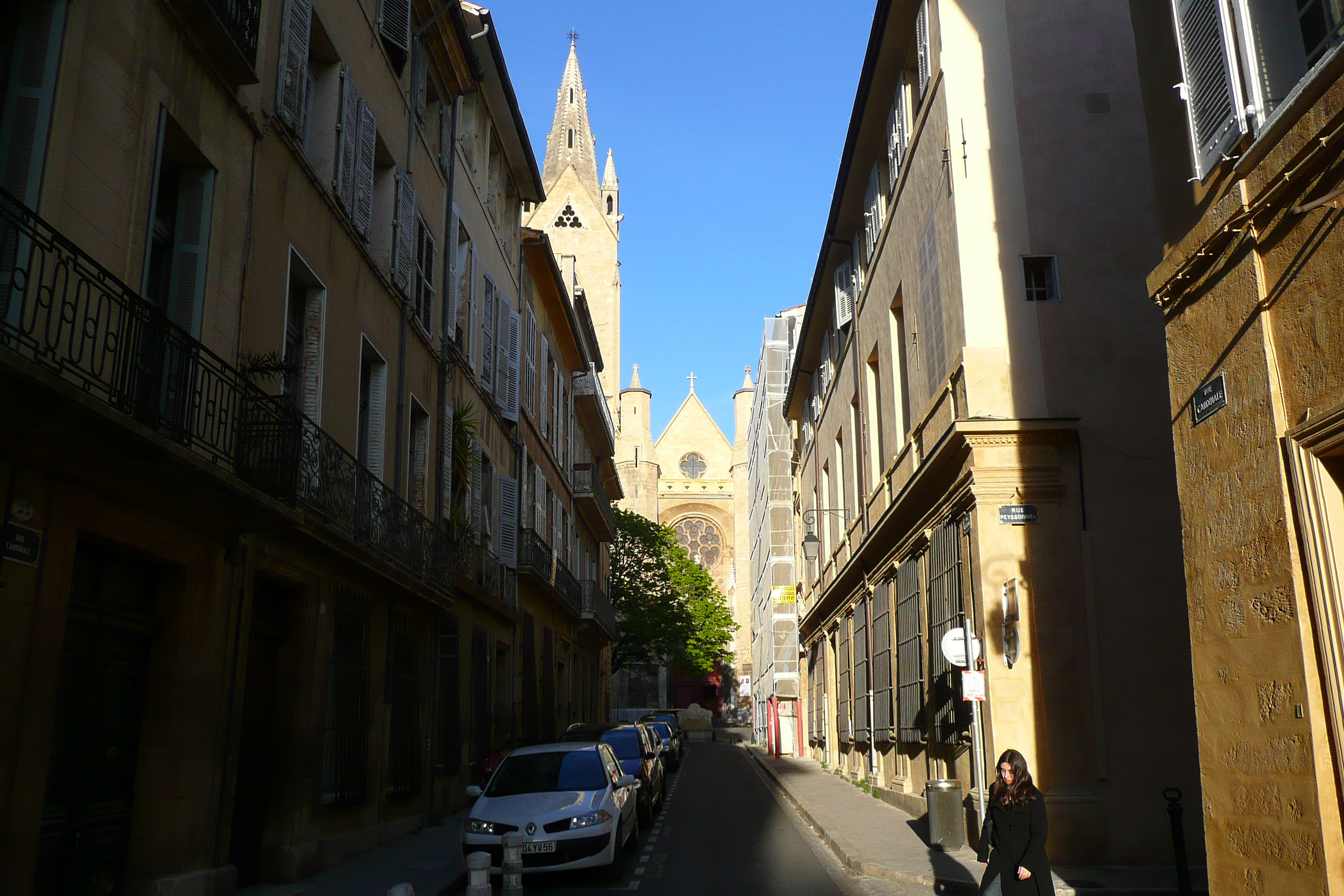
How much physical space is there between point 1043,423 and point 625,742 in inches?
392

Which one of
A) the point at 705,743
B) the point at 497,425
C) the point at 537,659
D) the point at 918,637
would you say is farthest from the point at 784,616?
the point at 918,637

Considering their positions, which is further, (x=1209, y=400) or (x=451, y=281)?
(x=451, y=281)

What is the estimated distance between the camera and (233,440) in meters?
9.80

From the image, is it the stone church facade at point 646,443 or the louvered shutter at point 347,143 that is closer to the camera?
the louvered shutter at point 347,143

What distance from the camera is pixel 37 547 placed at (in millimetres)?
7473

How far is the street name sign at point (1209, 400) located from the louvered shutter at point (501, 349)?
53.2ft

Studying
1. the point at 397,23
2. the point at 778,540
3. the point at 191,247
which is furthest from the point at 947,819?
the point at 778,540

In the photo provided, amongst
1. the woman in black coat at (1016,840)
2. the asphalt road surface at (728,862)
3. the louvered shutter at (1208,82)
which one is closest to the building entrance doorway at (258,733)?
the asphalt road surface at (728,862)

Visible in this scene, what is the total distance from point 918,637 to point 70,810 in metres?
12.1

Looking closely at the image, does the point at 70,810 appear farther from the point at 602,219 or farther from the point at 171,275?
the point at 602,219

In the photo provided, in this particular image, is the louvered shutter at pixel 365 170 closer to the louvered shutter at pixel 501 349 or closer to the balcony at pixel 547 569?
the louvered shutter at pixel 501 349

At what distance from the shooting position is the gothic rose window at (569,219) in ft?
246

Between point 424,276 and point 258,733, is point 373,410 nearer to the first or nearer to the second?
point 424,276

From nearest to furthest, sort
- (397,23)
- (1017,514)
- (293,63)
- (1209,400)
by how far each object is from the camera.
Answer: (1209,400) < (293,63) < (1017,514) < (397,23)
